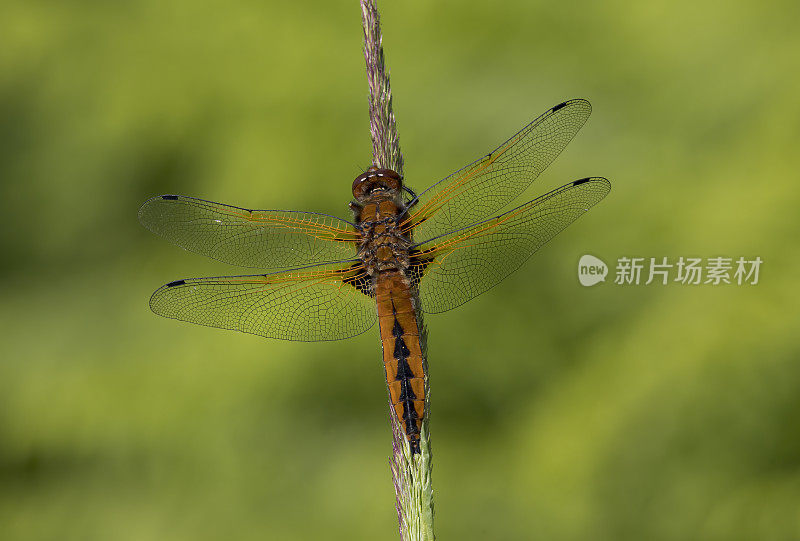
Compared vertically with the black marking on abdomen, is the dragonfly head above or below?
above

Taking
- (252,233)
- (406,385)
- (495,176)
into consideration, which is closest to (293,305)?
(252,233)

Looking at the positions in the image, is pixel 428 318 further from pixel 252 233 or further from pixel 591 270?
pixel 252 233

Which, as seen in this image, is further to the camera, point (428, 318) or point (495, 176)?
point (428, 318)

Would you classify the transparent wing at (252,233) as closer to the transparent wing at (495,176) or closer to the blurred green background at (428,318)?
the transparent wing at (495,176)

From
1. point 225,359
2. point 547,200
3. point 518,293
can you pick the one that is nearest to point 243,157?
point 225,359

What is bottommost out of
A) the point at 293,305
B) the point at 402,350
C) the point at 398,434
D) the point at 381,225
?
the point at 398,434

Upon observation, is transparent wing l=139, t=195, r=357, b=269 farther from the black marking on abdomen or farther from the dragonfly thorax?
the black marking on abdomen

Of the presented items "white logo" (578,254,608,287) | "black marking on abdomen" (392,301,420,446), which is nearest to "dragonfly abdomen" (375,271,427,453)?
"black marking on abdomen" (392,301,420,446)
